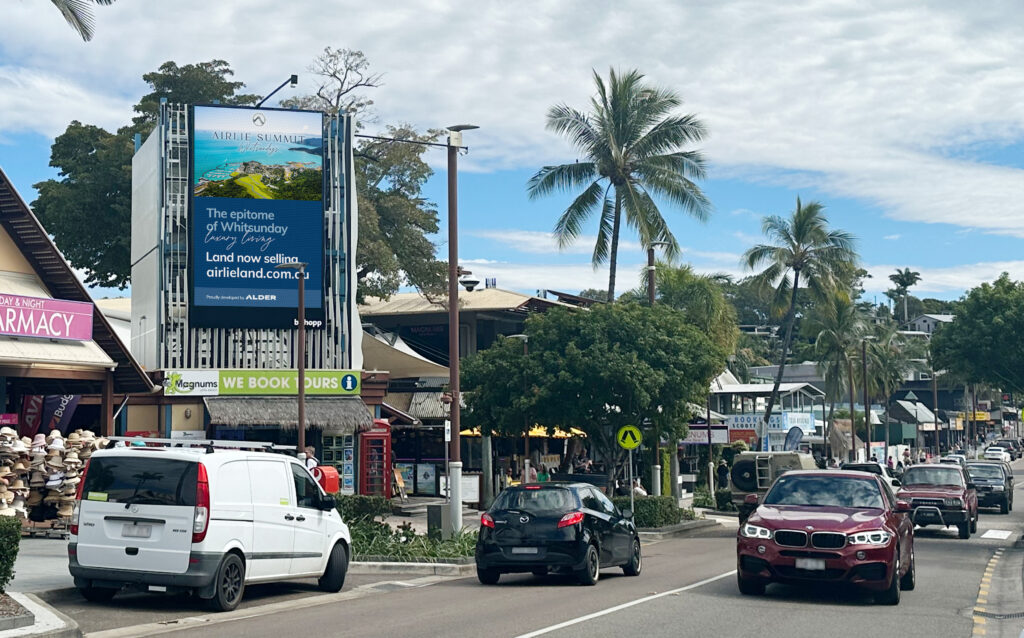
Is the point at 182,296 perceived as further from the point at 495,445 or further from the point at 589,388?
the point at 495,445

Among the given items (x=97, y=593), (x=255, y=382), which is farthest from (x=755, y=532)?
(x=255, y=382)

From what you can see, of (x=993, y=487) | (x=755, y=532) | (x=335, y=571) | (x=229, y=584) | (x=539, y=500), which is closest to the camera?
(x=229, y=584)

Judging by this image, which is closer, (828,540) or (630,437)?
(828,540)

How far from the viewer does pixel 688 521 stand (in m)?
32.1

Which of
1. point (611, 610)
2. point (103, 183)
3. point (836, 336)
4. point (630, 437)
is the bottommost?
point (611, 610)

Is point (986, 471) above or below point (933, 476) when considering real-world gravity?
below

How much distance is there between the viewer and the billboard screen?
34.6 metres

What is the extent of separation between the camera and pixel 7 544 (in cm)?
1159

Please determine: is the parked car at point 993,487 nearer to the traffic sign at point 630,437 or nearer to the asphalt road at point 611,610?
the traffic sign at point 630,437

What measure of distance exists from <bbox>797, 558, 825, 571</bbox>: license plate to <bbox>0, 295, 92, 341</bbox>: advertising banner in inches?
645

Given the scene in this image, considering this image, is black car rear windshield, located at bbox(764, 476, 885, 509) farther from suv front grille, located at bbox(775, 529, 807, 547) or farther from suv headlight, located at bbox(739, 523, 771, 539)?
suv front grille, located at bbox(775, 529, 807, 547)

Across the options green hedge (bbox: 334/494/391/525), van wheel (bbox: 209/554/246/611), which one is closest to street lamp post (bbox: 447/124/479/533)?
green hedge (bbox: 334/494/391/525)

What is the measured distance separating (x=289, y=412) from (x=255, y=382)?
1.42 metres

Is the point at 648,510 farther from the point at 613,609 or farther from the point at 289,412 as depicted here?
the point at 613,609
